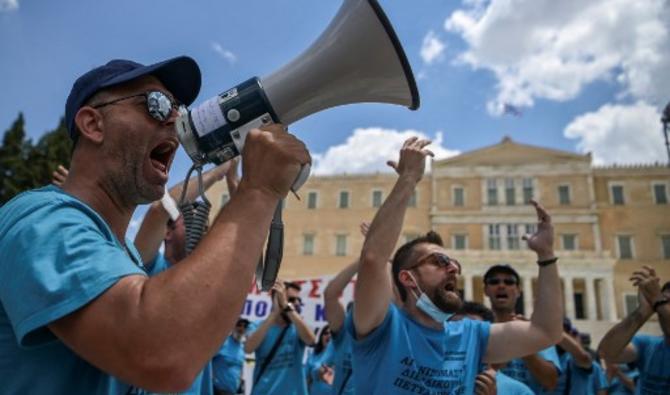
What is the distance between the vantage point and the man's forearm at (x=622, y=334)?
519cm

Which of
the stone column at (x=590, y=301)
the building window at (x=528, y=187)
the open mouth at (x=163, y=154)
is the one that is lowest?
the open mouth at (x=163, y=154)

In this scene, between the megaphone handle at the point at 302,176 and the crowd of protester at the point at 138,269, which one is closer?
the crowd of protester at the point at 138,269

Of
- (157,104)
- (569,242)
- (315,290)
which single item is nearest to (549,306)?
(157,104)

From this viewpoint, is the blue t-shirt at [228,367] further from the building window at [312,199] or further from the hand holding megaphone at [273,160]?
the building window at [312,199]

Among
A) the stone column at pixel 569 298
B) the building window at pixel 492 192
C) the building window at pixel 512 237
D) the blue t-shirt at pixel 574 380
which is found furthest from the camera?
the building window at pixel 492 192

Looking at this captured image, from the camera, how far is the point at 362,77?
1.74 metres

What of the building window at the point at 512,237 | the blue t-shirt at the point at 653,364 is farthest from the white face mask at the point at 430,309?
the building window at the point at 512,237

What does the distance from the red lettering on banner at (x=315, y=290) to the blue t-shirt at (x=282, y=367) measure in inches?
166

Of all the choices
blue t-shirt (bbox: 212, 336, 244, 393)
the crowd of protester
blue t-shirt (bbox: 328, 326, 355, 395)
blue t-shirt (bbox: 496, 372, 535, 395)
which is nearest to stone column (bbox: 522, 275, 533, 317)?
blue t-shirt (bbox: 212, 336, 244, 393)

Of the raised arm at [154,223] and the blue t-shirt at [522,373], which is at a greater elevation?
the raised arm at [154,223]

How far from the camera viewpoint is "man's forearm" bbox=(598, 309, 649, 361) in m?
5.19

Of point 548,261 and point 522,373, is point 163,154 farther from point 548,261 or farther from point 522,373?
point 522,373

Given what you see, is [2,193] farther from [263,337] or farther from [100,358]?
[100,358]

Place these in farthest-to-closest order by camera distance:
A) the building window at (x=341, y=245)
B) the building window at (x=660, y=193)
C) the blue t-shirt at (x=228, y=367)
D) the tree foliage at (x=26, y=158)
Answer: the building window at (x=341, y=245) < the building window at (x=660, y=193) < the tree foliage at (x=26, y=158) < the blue t-shirt at (x=228, y=367)
